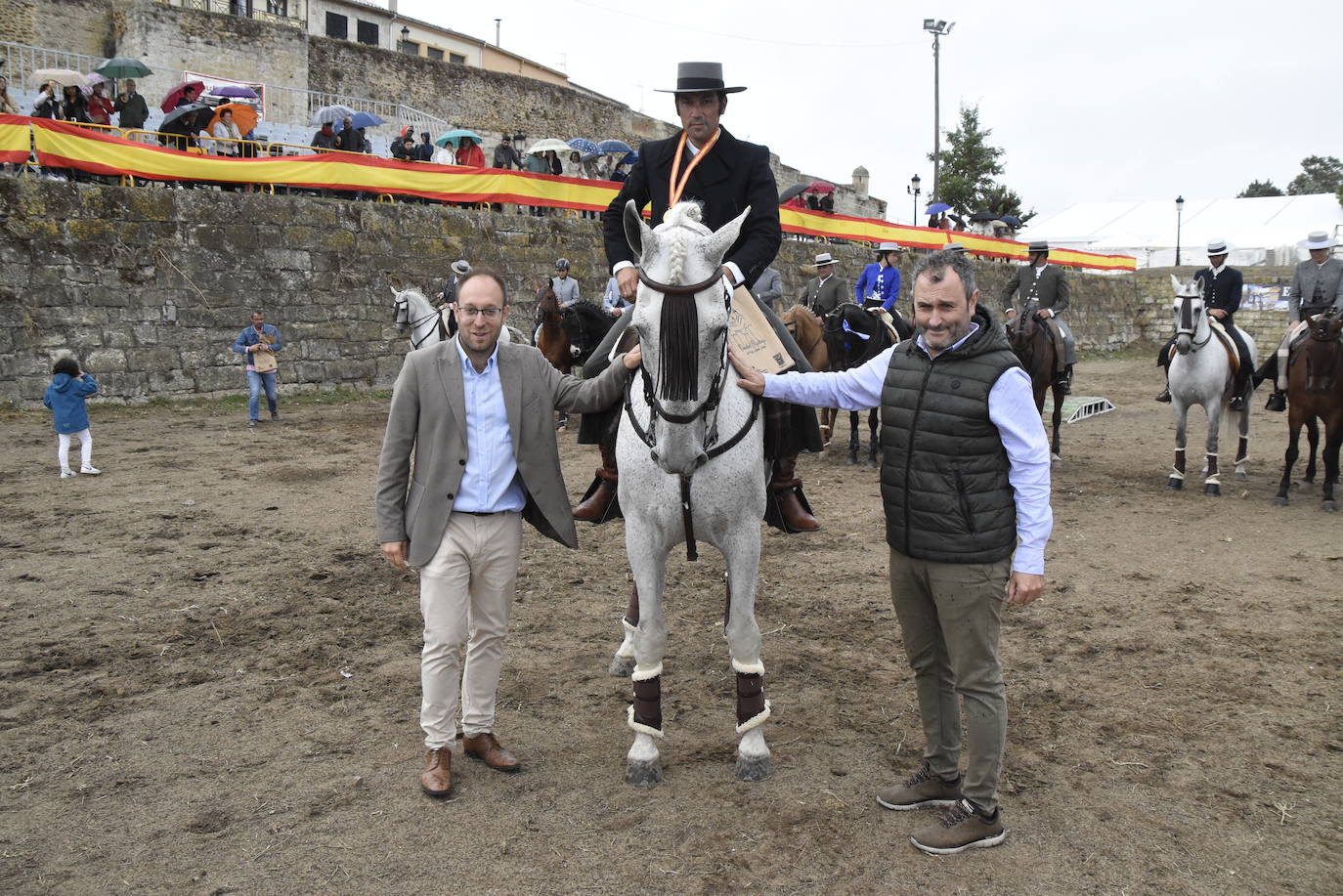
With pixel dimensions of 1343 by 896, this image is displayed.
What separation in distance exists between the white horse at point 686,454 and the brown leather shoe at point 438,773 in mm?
748

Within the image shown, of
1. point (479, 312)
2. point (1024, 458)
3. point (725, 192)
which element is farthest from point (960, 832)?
point (725, 192)

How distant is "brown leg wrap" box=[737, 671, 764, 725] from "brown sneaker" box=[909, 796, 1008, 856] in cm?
80

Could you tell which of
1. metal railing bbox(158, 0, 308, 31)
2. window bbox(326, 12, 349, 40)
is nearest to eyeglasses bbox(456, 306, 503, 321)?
metal railing bbox(158, 0, 308, 31)

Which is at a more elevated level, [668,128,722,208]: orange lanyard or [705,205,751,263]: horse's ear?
[668,128,722,208]: orange lanyard

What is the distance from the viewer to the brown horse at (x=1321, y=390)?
8.80 m

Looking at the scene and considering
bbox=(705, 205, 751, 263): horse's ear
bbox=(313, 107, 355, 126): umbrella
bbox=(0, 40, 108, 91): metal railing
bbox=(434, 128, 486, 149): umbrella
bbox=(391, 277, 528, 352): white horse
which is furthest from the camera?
bbox=(434, 128, 486, 149): umbrella

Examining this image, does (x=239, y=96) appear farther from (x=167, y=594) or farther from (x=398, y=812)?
(x=398, y=812)

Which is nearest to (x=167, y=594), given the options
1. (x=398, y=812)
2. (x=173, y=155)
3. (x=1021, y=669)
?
(x=398, y=812)

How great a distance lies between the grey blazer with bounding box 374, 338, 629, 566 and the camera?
379 centimetres

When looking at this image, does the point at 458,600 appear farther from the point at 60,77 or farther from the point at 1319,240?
the point at 60,77

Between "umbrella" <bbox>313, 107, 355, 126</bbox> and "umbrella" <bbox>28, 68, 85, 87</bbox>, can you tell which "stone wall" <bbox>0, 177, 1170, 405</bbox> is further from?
"umbrella" <bbox>313, 107, 355, 126</bbox>

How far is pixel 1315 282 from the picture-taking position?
972 cm

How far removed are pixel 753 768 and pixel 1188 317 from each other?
834 cm

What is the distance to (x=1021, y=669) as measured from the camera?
5.10 meters
